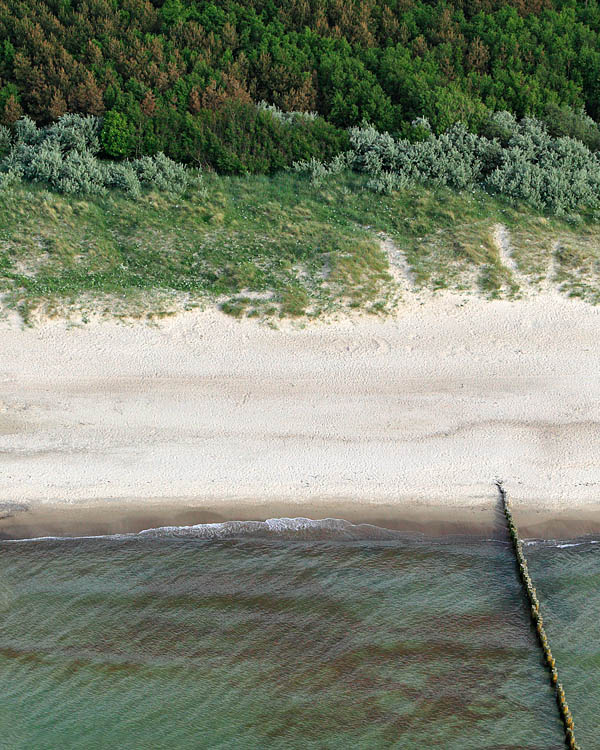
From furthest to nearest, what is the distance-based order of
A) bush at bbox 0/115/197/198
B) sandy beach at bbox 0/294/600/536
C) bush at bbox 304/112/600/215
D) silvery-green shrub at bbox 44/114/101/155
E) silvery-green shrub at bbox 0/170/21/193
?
1. silvery-green shrub at bbox 44/114/101/155
2. bush at bbox 0/115/197/198
3. bush at bbox 304/112/600/215
4. silvery-green shrub at bbox 0/170/21/193
5. sandy beach at bbox 0/294/600/536

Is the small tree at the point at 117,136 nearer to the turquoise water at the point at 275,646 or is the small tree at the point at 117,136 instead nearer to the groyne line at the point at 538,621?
the turquoise water at the point at 275,646

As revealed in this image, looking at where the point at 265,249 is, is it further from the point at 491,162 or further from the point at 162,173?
the point at 491,162

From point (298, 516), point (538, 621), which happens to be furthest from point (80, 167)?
point (538, 621)

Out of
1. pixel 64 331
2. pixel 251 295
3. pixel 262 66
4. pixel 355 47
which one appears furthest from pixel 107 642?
pixel 355 47

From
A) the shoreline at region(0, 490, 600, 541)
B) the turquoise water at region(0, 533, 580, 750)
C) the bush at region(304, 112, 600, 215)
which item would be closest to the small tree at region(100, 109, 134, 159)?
the bush at region(304, 112, 600, 215)

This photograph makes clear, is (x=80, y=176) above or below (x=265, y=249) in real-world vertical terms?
above

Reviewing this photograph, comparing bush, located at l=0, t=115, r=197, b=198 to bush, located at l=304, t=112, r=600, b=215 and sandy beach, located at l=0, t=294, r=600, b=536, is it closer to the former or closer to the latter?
bush, located at l=304, t=112, r=600, b=215

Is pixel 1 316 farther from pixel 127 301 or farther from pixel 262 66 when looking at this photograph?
pixel 262 66

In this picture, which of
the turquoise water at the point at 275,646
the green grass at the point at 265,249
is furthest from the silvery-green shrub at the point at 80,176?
the turquoise water at the point at 275,646
